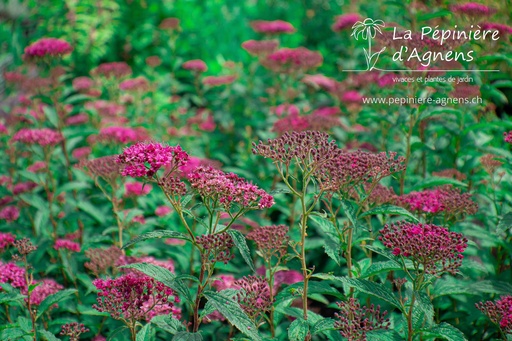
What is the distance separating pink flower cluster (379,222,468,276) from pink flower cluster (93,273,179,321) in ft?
2.95

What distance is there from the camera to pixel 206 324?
280cm

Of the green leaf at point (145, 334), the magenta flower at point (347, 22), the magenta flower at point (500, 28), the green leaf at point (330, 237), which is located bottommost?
the green leaf at point (145, 334)

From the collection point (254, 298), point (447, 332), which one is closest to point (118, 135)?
point (254, 298)

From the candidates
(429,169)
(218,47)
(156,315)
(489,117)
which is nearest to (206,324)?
(156,315)

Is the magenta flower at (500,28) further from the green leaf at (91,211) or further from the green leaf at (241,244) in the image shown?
the green leaf at (91,211)

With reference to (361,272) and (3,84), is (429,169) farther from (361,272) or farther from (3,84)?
(3,84)

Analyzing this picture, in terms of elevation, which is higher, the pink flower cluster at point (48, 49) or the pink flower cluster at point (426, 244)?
the pink flower cluster at point (48, 49)

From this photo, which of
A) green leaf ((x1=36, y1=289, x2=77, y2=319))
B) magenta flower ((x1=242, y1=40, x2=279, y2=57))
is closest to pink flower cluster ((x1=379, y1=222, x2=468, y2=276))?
green leaf ((x1=36, y1=289, x2=77, y2=319))

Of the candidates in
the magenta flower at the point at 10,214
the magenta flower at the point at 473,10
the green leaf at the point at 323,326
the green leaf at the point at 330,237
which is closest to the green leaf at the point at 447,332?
the green leaf at the point at 323,326

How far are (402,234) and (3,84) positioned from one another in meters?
Result: 6.10

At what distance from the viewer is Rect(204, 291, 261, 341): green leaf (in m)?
1.77

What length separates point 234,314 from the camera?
70.9 inches

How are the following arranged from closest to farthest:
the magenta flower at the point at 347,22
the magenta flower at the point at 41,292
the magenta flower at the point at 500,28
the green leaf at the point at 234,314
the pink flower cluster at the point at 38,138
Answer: the green leaf at the point at 234,314 → the magenta flower at the point at 41,292 → the pink flower cluster at the point at 38,138 → the magenta flower at the point at 500,28 → the magenta flower at the point at 347,22

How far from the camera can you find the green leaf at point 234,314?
177 centimetres
